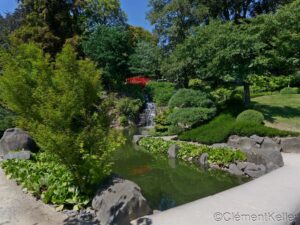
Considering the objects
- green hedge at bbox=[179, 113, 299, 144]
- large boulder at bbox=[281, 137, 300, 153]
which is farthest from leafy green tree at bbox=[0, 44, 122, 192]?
large boulder at bbox=[281, 137, 300, 153]

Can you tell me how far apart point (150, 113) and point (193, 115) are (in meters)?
9.42

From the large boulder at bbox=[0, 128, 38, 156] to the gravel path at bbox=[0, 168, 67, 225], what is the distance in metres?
3.74

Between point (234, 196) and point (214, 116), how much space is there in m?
8.62

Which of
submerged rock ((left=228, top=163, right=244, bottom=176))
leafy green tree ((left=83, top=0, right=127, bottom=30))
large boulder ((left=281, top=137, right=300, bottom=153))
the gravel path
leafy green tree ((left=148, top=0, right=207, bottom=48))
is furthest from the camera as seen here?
leafy green tree ((left=83, top=0, right=127, bottom=30))

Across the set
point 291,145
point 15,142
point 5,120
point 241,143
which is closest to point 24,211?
point 15,142

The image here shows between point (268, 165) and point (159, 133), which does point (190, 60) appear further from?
point (268, 165)

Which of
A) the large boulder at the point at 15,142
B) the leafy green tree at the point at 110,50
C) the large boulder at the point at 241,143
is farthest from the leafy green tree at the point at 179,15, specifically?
the large boulder at the point at 15,142

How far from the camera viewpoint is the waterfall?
23163mm

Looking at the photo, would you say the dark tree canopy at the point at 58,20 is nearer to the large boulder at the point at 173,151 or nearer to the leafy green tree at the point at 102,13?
the leafy green tree at the point at 102,13

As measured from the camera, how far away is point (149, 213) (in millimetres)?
5777

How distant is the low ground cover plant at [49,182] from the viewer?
642 centimetres

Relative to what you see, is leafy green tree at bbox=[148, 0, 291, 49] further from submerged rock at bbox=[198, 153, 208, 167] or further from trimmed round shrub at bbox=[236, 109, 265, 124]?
submerged rock at bbox=[198, 153, 208, 167]

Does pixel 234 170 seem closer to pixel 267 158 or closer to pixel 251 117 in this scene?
pixel 267 158

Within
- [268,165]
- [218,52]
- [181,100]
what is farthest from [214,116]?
[268,165]
